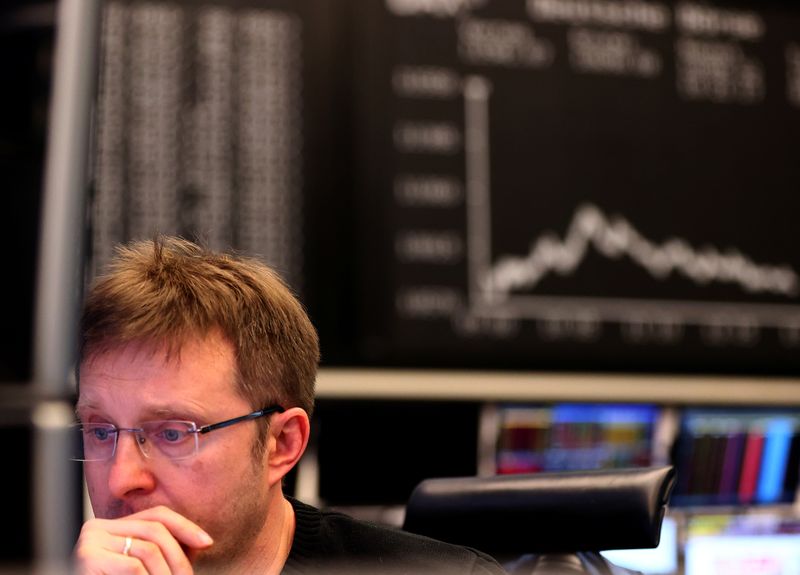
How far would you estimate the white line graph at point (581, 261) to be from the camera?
2.76 metres

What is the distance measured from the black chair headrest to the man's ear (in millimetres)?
138

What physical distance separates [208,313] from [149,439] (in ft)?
0.46

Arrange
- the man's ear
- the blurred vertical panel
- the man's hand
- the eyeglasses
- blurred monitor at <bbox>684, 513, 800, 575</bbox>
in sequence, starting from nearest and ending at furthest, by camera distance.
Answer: the blurred vertical panel → the man's hand → the eyeglasses → the man's ear → blurred monitor at <bbox>684, 513, 800, 575</bbox>

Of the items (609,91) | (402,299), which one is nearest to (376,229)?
(402,299)

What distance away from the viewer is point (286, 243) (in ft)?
8.79

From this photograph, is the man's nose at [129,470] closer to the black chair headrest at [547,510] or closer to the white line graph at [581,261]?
the black chair headrest at [547,510]

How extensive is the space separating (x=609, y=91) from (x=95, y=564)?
7.87 ft

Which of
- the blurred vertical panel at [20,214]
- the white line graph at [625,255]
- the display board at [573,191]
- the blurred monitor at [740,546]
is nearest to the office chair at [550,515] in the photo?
the blurred vertical panel at [20,214]

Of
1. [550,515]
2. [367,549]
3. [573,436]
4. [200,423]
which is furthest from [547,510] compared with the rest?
[573,436]

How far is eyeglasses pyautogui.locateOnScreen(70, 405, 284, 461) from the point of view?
0.98 meters

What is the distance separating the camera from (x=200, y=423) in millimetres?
1007

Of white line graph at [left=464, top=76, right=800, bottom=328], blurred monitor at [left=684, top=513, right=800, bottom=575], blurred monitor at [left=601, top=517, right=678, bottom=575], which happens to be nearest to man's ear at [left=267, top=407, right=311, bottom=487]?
white line graph at [left=464, top=76, right=800, bottom=328]

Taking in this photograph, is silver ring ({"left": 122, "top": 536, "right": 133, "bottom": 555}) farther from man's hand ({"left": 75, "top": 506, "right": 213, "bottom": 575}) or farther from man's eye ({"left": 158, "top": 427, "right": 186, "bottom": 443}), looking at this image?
man's eye ({"left": 158, "top": 427, "right": 186, "bottom": 443})

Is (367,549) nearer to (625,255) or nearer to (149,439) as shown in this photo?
(149,439)
